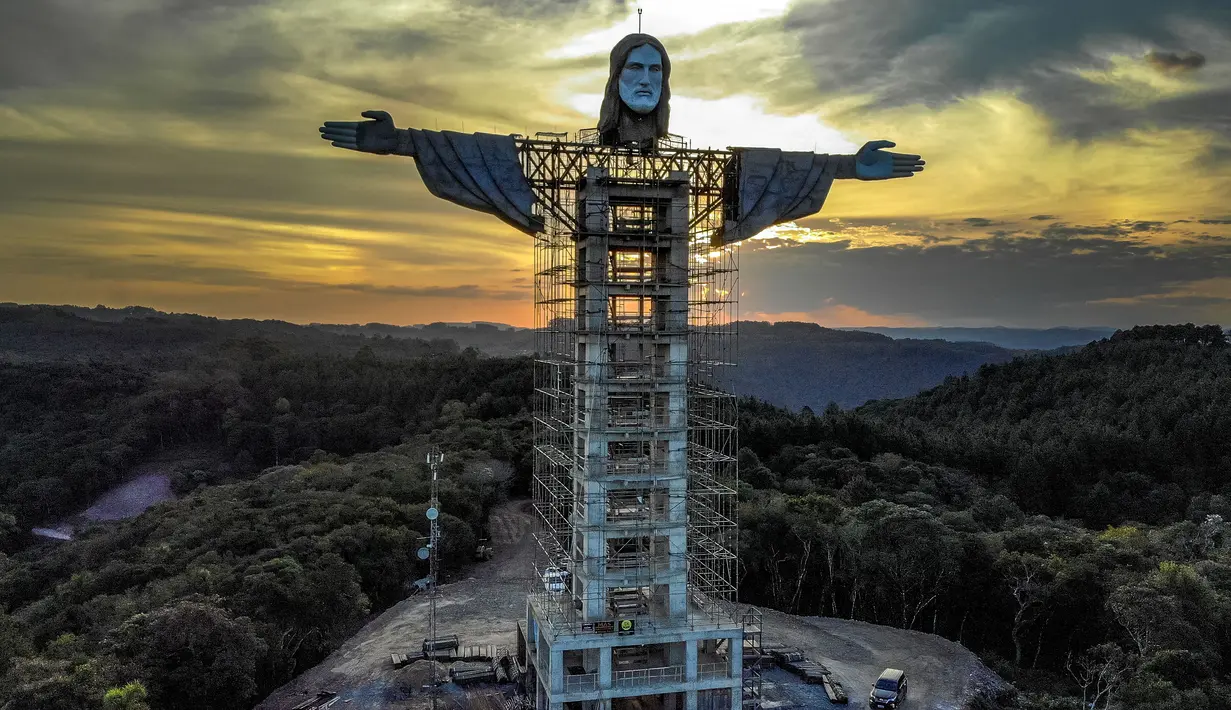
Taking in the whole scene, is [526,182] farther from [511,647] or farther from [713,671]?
[511,647]

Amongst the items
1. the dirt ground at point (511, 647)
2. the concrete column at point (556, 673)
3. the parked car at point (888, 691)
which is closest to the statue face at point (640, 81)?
the concrete column at point (556, 673)

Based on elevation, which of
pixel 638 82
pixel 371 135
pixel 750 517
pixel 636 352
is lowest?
pixel 750 517

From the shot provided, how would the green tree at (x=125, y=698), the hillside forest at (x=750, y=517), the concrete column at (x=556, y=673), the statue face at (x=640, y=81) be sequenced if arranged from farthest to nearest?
1. the hillside forest at (x=750, y=517)
2. the statue face at (x=640, y=81)
3. the concrete column at (x=556, y=673)
4. the green tree at (x=125, y=698)

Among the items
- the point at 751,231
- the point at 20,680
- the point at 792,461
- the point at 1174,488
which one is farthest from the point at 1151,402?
the point at 20,680

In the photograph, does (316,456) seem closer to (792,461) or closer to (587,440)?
(792,461)

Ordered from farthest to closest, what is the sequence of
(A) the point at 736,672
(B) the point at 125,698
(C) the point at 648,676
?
(A) the point at 736,672
(C) the point at 648,676
(B) the point at 125,698

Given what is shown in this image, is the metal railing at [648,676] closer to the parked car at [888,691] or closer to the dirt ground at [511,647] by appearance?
the dirt ground at [511,647]

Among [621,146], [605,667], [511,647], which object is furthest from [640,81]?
[511,647]
